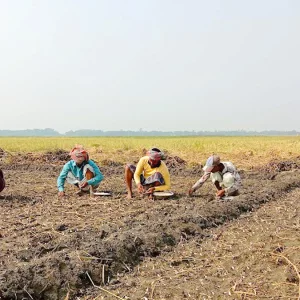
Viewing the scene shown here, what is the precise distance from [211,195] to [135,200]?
5.19 feet

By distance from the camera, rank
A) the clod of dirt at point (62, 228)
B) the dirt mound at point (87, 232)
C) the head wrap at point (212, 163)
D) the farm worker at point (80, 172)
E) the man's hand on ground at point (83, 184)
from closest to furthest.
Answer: the dirt mound at point (87, 232) → the clod of dirt at point (62, 228) → the head wrap at point (212, 163) → the farm worker at point (80, 172) → the man's hand on ground at point (83, 184)

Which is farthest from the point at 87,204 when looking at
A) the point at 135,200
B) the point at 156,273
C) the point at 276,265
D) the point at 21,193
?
the point at 276,265

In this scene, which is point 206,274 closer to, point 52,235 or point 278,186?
point 52,235

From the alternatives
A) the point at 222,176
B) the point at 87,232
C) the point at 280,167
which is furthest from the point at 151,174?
the point at 280,167

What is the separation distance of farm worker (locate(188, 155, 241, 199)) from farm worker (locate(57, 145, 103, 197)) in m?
1.75

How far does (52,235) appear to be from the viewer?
16.1ft

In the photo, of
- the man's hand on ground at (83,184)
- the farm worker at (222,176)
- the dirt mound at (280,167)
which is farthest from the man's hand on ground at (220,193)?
the dirt mound at (280,167)

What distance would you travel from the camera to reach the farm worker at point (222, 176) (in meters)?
7.08

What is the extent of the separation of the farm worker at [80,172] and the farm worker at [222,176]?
1752 millimetres

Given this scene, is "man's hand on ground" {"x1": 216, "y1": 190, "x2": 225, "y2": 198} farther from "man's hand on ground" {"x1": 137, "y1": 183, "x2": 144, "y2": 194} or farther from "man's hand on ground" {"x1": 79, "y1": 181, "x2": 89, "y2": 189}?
"man's hand on ground" {"x1": 79, "y1": 181, "x2": 89, "y2": 189}

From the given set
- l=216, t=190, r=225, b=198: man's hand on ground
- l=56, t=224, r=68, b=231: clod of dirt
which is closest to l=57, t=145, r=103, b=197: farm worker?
l=216, t=190, r=225, b=198: man's hand on ground

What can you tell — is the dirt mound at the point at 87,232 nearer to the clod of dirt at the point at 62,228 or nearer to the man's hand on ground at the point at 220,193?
the clod of dirt at the point at 62,228

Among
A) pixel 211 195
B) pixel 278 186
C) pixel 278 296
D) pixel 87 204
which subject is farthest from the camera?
pixel 278 186

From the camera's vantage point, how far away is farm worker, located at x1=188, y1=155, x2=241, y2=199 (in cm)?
708
